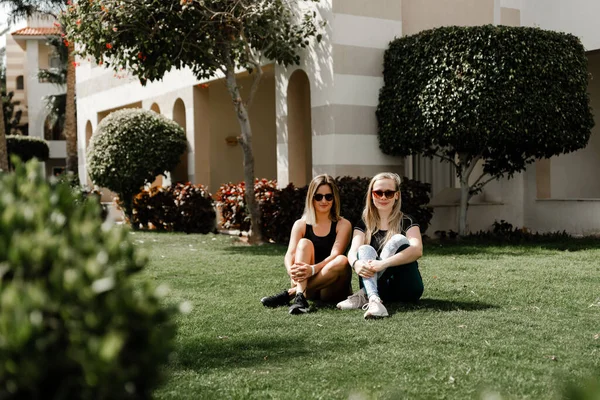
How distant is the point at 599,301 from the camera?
655 cm

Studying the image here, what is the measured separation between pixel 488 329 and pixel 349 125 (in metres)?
7.84

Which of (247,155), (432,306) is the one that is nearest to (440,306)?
(432,306)

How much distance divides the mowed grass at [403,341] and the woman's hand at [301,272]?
32cm

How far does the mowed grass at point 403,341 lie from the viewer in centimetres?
402

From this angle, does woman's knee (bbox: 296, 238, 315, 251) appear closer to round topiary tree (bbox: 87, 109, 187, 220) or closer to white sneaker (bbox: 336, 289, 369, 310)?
white sneaker (bbox: 336, 289, 369, 310)

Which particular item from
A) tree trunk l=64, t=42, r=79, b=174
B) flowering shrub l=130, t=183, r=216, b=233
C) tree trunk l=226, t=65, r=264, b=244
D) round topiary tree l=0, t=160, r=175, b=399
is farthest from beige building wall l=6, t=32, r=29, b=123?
round topiary tree l=0, t=160, r=175, b=399

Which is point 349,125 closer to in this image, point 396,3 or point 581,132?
point 396,3

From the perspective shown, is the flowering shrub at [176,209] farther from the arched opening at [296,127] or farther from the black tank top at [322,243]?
the black tank top at [322,243]

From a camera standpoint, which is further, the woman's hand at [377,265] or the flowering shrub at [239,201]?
the flowering shrub at [239,201]

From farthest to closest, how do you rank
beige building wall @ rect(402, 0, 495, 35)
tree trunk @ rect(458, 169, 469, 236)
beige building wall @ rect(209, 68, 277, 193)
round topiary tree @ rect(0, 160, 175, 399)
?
beige building wall @ rect(209, 68, 277, 193), beige building wall @ rect(402, 0, 495, 35), tree trunk @ rect(458, 169, 469, 236), round topiary tree @ rect(0, 160, 175, 399)

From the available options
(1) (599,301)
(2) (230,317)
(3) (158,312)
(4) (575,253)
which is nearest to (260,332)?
(2) (230,317)

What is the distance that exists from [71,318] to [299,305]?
15.1 ft

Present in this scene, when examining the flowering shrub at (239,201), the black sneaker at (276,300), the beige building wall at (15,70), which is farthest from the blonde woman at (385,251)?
the beige building wall at (15,70)

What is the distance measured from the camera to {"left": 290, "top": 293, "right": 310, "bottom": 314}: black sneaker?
20.1 ft
